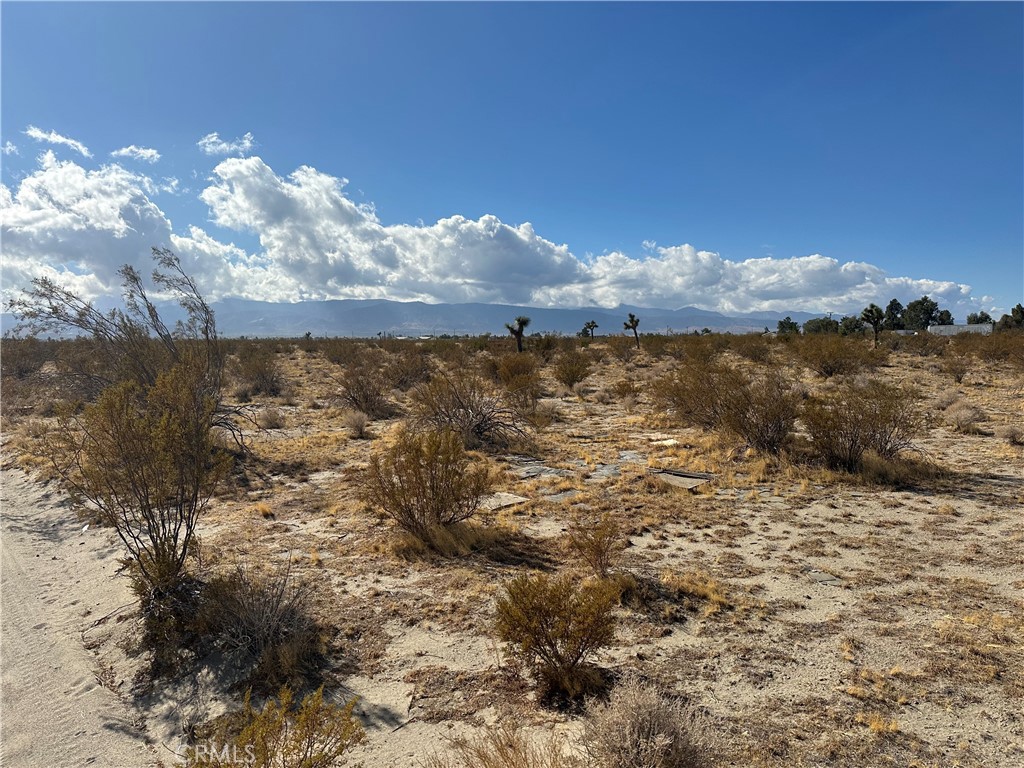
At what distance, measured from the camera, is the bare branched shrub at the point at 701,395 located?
38.4 feet

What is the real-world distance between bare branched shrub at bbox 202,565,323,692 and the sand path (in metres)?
0.82

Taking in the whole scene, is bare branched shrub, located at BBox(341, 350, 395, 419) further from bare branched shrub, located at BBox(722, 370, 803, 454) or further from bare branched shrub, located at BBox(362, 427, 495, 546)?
bare branched shrub, located at BBox(722, 370, 803, 454)

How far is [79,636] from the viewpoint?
5102mm

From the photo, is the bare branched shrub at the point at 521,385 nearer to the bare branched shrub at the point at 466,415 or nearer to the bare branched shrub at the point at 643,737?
the bare branched shrub at the point at 466,415

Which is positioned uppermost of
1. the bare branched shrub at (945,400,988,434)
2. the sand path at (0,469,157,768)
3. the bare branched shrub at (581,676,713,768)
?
the bare branched shrub at (945,400,988,434)

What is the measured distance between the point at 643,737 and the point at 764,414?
8.80 meters

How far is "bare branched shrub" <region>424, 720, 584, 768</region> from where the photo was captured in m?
2.96

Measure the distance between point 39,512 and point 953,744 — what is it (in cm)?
1195

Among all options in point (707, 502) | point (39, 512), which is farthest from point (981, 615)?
point (39, 512)

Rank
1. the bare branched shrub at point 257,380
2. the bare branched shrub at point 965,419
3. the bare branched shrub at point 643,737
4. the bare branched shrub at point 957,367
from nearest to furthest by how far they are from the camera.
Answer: the bare branched shrub at point 643,737
the bare branched shrub at point 965,419
the bare branched shrub at point 957,367
the bare branched shrub at point 257,380

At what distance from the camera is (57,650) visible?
4902 mm

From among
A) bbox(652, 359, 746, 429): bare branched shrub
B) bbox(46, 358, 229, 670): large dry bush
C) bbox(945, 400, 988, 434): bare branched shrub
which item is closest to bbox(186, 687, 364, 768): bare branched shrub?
bbox(46, 358, 229, 670): large dry bush

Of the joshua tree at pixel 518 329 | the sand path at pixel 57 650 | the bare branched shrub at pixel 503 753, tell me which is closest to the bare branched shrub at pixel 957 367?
the joshua tree at pixel 518 329

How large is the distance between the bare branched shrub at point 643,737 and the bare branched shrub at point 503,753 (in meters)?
0.17
